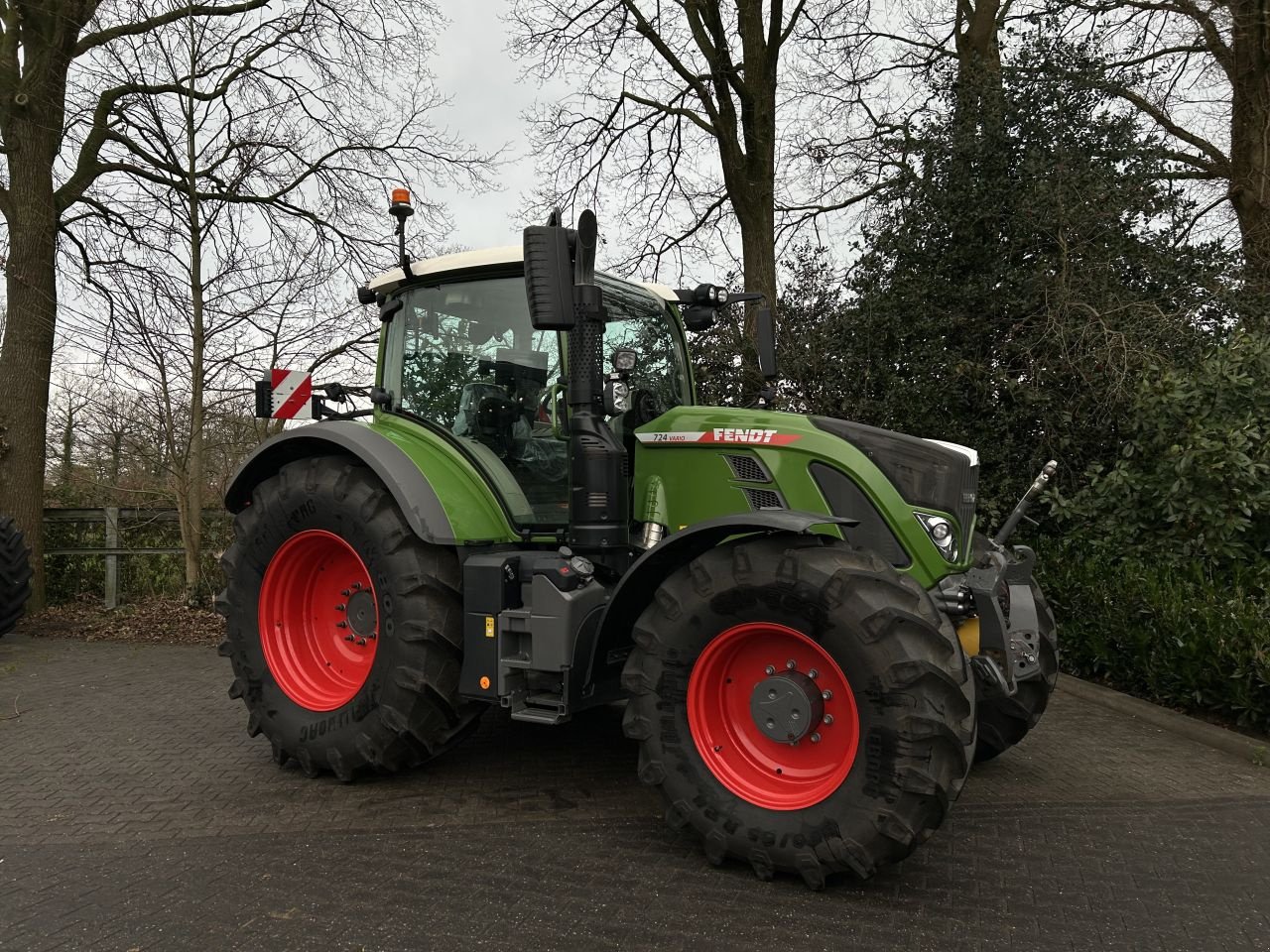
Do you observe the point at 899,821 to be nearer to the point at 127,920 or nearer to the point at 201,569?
the point at 127,920

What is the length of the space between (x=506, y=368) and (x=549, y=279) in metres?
0.88

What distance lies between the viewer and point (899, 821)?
2939mm

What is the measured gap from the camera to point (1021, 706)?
13.7ft

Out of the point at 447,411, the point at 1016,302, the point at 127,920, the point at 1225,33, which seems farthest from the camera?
the point at 1225,33

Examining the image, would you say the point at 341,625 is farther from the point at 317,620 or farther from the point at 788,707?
the point at 788,707

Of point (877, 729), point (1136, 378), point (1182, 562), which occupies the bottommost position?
point (877, 729)

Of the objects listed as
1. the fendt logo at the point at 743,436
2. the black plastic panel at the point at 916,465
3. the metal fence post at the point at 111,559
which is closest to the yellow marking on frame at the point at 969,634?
the black plastic panel at the point at 916,465

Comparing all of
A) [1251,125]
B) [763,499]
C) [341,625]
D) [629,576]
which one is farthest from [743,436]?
[1251,125]

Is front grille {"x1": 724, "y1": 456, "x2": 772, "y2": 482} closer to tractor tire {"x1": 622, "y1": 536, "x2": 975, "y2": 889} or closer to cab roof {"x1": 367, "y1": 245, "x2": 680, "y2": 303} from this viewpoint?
tractor tire {"x1": 622, "y1": 536, "x2": 975, "y2": 889}

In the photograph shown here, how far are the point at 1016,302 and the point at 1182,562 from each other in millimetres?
2608

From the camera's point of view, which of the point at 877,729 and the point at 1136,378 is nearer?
the point at 877,729

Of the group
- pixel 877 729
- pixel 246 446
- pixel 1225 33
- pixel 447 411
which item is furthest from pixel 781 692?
pixel 1225 33

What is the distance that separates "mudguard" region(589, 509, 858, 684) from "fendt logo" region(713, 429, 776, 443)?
35cm

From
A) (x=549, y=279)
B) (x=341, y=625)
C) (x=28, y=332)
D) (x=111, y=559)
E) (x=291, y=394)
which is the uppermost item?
(x=28, y=332)
